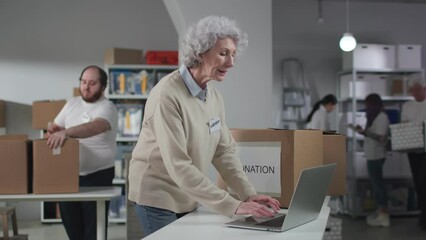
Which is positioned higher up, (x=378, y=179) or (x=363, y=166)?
(x=363, y=166)

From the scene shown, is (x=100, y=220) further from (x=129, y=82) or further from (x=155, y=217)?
(x=129, y=82)

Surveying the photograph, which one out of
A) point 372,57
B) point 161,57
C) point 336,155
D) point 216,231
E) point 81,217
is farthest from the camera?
point 372,57

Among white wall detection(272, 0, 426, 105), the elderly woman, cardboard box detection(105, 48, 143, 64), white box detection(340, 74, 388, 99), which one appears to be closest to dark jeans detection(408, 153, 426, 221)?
white box detection(340, 74, 388, 99)

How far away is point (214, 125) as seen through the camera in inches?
84.0

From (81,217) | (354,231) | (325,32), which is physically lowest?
(354,231)

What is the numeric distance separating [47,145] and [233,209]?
177 centimetres

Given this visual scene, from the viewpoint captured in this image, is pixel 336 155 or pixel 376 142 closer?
pixel 336 155

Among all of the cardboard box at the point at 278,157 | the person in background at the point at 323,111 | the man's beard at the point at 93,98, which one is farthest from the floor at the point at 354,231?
the cardboard box at the point at 278,157

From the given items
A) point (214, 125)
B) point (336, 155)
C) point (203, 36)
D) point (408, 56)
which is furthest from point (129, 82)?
point (203, 36)

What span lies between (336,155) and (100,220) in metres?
1.49

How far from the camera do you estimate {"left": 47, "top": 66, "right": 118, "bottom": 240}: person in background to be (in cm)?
363

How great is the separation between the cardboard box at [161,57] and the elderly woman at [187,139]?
4429 mm

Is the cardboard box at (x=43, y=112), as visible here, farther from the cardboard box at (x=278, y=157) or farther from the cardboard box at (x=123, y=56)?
the cardboard box at (x=278, y=157)

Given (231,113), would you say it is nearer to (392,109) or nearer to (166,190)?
(166,190)
